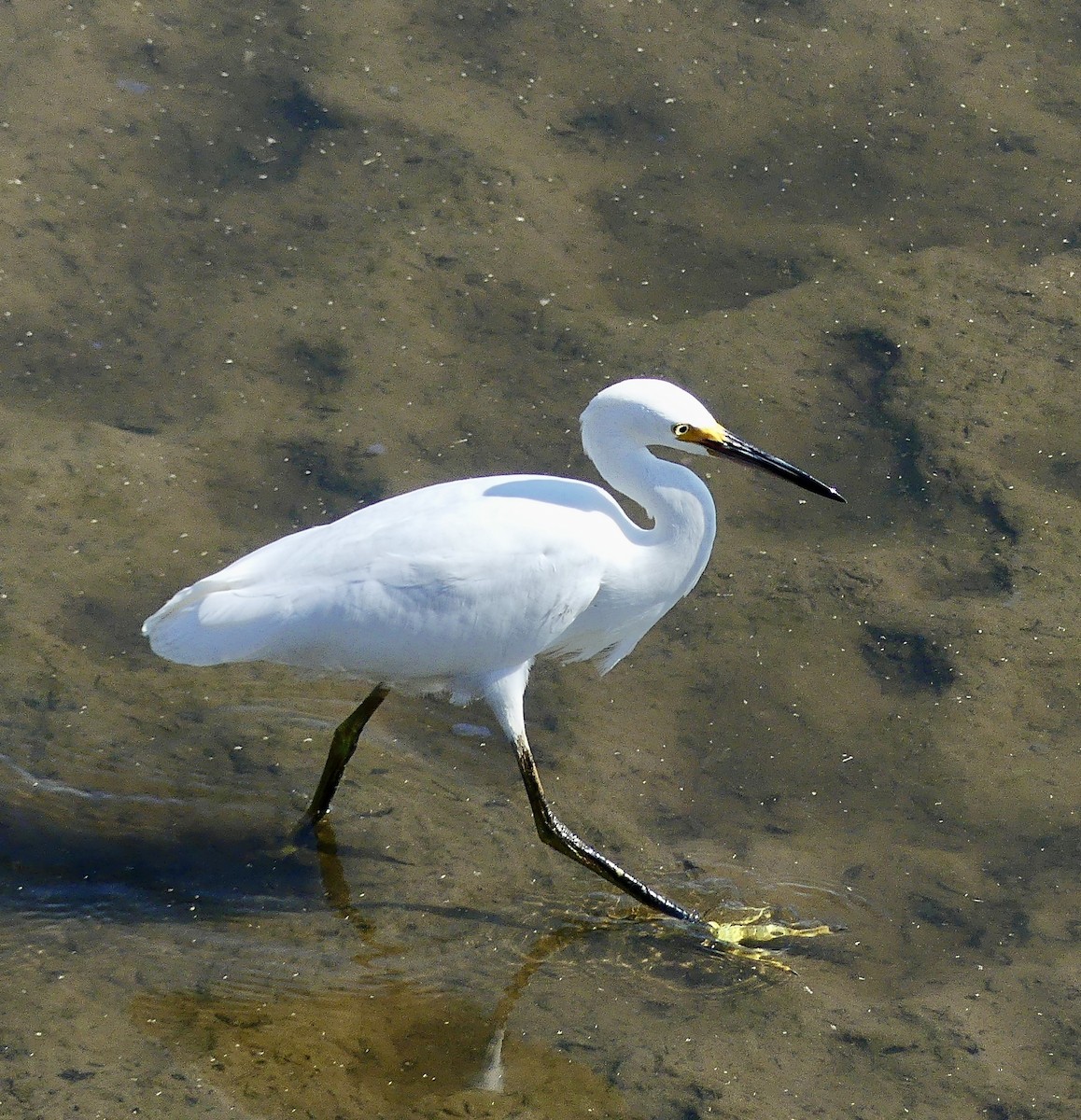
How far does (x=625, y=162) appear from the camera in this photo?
7039 millimetres

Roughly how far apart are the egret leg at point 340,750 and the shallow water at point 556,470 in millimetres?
160

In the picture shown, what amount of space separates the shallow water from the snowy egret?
47cm

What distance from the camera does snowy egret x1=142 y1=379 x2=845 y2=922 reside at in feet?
13.0

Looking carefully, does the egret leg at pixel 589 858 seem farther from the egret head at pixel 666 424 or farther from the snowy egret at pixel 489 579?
the egret head at pixel 666 424

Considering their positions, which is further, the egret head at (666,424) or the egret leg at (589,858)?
the egret leg at (589,858)

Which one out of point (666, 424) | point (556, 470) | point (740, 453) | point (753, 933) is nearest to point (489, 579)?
point (666, 424)

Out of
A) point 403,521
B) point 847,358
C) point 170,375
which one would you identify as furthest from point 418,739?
point 847,358

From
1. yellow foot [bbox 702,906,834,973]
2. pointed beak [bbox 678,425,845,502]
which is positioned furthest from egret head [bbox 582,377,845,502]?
yellow foot [bbox 702,906,834,973]

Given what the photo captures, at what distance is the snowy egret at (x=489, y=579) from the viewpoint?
156 inches

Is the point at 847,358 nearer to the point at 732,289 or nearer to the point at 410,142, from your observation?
the point at 732,289

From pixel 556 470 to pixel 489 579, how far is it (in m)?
1.70

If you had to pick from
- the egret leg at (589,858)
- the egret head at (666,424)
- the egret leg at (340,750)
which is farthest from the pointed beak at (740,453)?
the egret leg at (340,750)

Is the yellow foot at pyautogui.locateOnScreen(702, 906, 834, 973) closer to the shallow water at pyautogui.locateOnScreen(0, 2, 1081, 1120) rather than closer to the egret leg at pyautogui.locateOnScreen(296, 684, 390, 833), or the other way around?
the shallow water at pyautogui.locateOnScreen(0, 2, 1081, 1120)

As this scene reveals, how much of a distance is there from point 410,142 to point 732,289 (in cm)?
180
